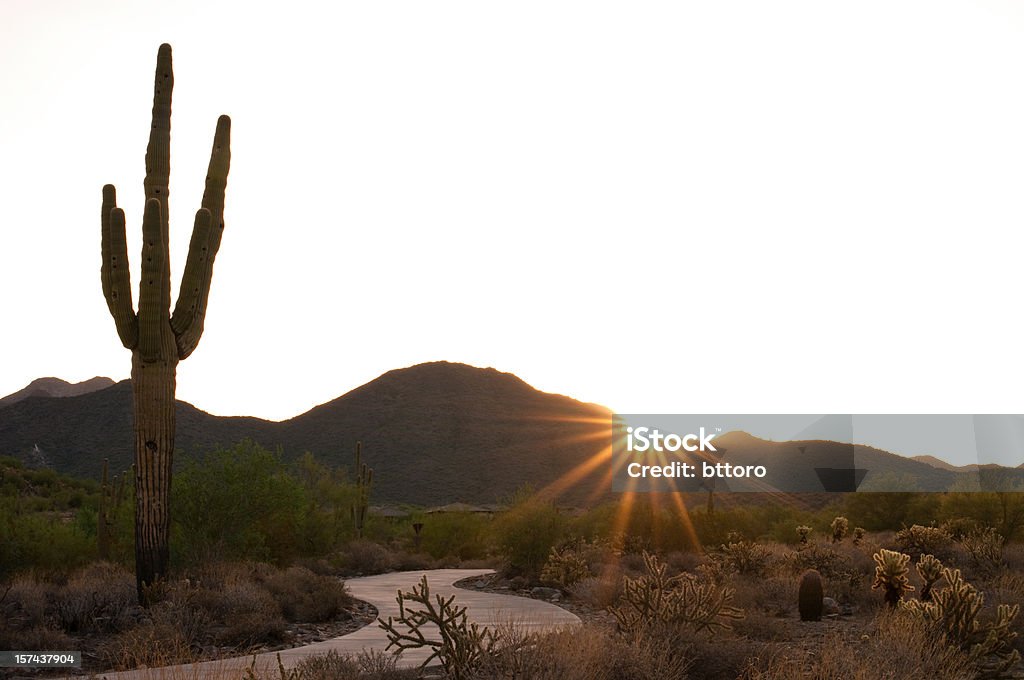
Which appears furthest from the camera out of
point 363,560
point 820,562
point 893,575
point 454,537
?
point 454,537

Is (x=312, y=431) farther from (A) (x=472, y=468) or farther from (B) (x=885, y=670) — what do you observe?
(B) (x=885, y=670)

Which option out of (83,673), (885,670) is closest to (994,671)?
(885,670)

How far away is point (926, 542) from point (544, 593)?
10.4 metres

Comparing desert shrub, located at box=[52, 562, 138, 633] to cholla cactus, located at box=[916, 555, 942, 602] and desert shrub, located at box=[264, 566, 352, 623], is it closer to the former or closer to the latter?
desert shrub, located at box=[264, 566, 352, 623]

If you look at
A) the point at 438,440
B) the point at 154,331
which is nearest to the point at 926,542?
the point at 154,331

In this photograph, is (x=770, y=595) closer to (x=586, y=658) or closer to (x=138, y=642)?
(x=586, y=658)

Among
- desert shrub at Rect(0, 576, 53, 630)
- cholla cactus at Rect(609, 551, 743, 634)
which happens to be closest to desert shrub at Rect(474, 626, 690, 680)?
cholla cactus at Rect(609, 551, 743, 634)

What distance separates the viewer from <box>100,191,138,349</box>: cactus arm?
14.9 meters

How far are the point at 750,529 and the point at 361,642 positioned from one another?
→ 21906 millimetres

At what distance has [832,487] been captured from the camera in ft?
252

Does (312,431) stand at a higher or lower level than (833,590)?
higher

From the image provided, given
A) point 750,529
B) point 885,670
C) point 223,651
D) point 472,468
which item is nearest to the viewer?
point 885,670

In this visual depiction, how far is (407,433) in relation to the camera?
262ft

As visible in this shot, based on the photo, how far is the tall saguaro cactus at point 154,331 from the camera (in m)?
14.8
